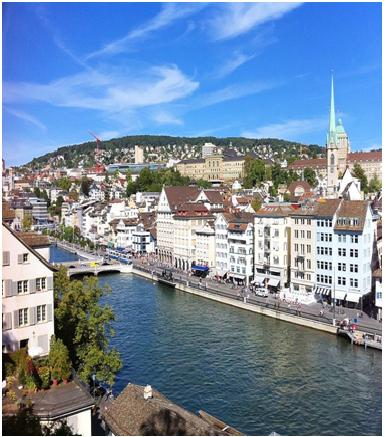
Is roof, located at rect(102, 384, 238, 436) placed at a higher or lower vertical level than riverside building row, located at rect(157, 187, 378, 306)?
lower

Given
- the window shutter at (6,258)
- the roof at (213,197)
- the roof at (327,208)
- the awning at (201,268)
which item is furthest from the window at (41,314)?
the roof at (213,197)

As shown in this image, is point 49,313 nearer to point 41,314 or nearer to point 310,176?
point 41,314

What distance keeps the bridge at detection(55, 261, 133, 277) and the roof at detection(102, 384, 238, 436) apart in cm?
3476

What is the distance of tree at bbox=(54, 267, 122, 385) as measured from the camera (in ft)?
56.2

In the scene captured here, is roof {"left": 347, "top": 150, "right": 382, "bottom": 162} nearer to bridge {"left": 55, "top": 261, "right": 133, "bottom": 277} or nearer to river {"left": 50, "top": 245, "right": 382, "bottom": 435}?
bridge {"left": 55, "top": 261, "right": 133, "bottom": 277}

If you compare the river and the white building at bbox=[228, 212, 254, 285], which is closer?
the river

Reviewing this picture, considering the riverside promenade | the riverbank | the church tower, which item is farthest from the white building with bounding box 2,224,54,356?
the church tower

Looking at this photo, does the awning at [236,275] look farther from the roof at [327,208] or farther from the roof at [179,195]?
the roof at [179,195]

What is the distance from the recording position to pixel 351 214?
1247 inches

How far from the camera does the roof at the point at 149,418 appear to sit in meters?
11.6

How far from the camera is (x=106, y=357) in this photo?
17.2 m

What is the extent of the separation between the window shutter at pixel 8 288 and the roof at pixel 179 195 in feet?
135

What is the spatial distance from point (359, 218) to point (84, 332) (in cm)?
1922

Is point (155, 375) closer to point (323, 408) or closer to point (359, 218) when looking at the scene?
point (323, 408)
